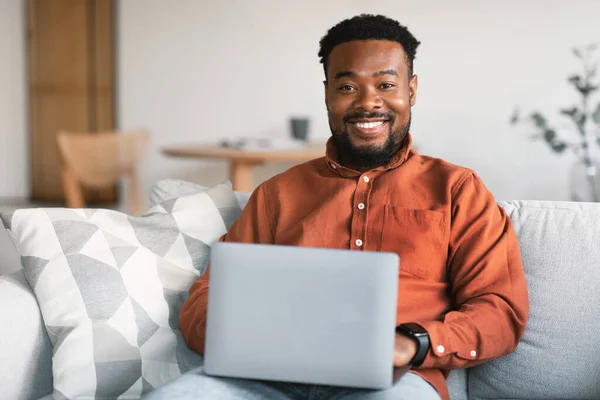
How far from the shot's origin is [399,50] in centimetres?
155

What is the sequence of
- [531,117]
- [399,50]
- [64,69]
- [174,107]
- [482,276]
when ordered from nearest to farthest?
[482,276] < [399,50] < [531,117] < [174,107] < [64,69]

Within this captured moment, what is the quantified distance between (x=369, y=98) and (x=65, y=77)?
4667 mm

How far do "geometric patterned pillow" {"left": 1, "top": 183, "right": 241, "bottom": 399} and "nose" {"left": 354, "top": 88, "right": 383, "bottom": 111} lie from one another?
492 millimetres

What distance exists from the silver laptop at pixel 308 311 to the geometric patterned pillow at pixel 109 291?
45cm

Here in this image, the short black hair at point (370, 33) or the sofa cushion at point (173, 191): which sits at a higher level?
the short black hair at point (370, 33)

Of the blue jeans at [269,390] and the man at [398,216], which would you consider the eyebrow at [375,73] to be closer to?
the man at [398,216]

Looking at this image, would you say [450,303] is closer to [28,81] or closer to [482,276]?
[482,276]

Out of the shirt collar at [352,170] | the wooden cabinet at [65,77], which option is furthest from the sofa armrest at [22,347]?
the wooden cabinet at [65,77]

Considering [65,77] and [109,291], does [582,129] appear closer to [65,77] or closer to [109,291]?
[109,291]

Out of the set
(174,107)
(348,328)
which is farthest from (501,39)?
(348,328)

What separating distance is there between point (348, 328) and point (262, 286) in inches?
5.4

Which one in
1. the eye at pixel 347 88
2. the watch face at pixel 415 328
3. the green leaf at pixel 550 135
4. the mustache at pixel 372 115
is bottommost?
the watch face at pixel 415 328

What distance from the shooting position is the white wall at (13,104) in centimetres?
573

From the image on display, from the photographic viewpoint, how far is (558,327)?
1.53 meters
